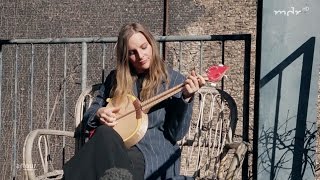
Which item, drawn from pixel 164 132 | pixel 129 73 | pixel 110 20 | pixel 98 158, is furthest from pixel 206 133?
pixel 110 20

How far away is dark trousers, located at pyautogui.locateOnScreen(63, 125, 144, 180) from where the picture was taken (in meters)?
2.90

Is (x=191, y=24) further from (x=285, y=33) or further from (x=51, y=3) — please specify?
(x=285, y=33)

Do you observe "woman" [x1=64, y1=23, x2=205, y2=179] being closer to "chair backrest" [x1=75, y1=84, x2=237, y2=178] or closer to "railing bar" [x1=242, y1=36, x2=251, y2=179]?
"chair backrest" [x1=75, y1=84, x2=237, y2=178]

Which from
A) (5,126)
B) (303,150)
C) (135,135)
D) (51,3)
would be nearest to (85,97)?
(135,135)

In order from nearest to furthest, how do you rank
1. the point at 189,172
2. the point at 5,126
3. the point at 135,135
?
the point at 135,135
the point at 189,172
the point at 5,126

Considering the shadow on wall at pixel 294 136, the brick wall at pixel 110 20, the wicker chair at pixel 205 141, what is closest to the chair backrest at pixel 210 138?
the wicker chair at pixel 205 141

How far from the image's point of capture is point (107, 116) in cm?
314

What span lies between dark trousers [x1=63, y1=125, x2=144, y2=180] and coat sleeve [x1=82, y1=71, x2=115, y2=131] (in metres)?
0.23

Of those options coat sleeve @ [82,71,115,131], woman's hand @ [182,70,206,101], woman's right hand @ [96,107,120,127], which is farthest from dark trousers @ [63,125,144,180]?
woman's hand @ [182,70,206,101]

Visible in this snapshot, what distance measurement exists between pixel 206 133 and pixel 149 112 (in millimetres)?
669

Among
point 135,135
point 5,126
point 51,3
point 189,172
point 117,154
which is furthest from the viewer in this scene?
point 51,3

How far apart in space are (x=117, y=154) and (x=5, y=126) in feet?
28.8

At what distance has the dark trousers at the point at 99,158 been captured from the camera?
2.90 meters

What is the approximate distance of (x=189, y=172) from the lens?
403 centimetres
